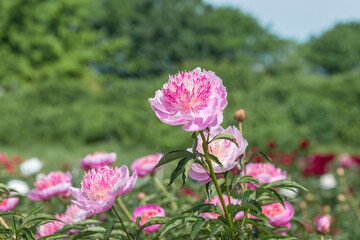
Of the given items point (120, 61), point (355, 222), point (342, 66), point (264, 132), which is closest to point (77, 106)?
point (264, 132)

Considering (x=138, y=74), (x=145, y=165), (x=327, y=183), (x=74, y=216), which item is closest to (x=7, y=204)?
(x=74, y=216)

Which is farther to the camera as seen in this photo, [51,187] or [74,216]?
[51,187]

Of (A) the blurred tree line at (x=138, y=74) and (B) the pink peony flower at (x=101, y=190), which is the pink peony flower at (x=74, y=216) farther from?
(A) the blurred tree line at (x=138, y=74)

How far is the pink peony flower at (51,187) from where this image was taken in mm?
1309

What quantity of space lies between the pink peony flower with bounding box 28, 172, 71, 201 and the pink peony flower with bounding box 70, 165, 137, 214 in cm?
45

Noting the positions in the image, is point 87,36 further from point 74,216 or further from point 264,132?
point 74,216

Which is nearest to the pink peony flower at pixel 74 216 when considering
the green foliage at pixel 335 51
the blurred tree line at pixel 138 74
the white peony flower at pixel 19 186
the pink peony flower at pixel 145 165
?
the pink peony flower at pixel 145 165

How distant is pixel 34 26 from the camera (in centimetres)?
1680

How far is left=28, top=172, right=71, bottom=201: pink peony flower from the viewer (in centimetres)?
131

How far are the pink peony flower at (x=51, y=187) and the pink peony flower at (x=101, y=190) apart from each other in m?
0.45

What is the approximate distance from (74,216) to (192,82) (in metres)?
0.60

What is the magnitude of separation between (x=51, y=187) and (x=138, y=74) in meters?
28.1

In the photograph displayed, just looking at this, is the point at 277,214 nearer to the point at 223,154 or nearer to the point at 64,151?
the point at 223,154

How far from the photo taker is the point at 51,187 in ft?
4.30
